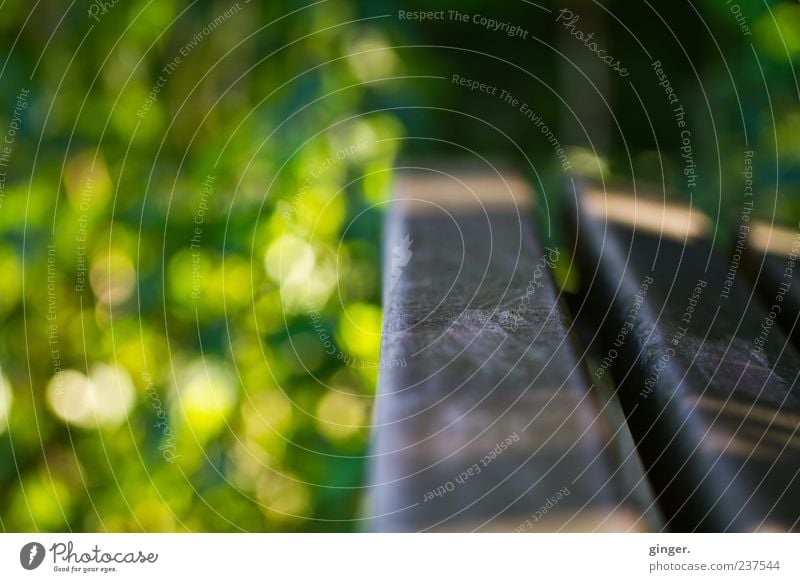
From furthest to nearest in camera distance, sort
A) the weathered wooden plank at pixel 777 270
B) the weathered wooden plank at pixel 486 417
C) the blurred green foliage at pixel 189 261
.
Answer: the blurred green foliage at pixel 189 261 < the weathered wooden plank at pixel 777 270 < the weathered wooden plank at pixel 486 417

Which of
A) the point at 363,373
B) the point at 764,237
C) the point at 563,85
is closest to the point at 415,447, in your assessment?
the point at 764,237

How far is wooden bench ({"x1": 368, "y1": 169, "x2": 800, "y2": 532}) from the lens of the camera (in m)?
0.26

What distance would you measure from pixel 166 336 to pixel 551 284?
0.59m

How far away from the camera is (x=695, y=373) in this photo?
0.32 m

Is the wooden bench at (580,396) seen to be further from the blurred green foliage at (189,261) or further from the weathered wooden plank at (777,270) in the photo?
the blurred green foliage at (189,261)

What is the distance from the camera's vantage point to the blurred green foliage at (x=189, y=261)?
2.77 feet

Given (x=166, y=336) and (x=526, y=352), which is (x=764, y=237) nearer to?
(x=526, y=352)

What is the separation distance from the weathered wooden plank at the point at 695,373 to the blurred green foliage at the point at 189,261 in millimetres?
417

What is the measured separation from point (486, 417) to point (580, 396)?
0.04 metres

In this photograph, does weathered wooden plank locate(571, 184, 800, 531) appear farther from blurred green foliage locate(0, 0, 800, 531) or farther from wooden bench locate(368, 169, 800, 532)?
blurred green foliage locate(0, 0, 800, 531)

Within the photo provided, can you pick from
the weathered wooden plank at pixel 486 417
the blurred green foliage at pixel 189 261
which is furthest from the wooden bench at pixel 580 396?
the blurred green foliage at pixel 189 261

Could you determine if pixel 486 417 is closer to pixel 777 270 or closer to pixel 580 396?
pixel 580 396

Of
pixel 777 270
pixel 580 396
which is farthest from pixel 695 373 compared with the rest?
pixel 777 270

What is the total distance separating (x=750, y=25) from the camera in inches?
38.6
